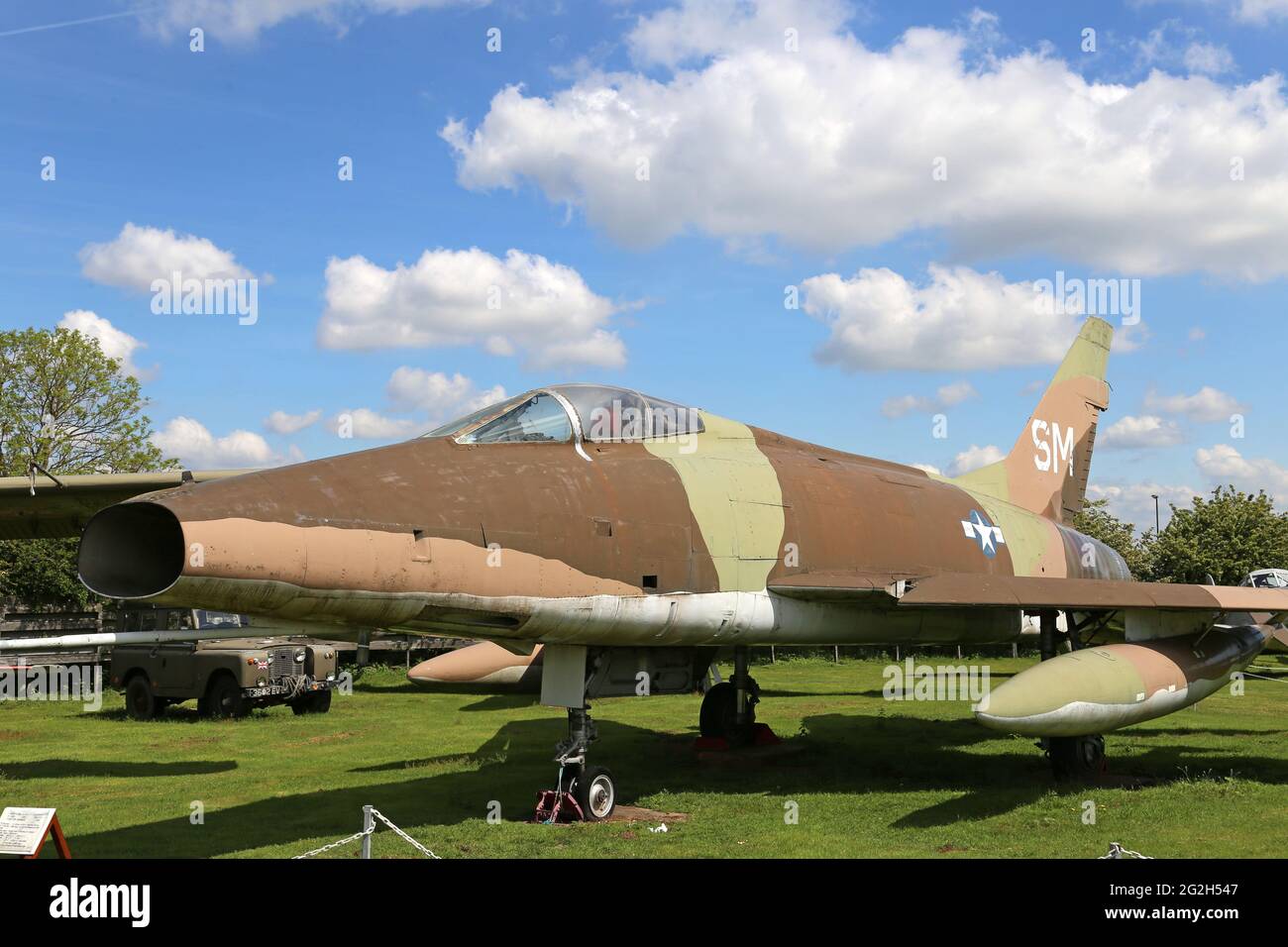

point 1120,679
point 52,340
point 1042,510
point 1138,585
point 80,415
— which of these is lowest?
point 1120,679

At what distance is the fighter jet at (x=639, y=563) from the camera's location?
6887 millimetres

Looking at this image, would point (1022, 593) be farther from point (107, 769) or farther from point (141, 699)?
point (141, 699)

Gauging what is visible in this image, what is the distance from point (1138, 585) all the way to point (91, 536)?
10007 millimetres

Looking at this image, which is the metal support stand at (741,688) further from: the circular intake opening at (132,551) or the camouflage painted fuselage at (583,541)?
the circular intake opening at (132,551)

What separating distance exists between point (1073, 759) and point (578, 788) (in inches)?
217

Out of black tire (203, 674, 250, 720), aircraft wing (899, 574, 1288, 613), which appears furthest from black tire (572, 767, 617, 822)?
black tire (203, 674, 250, 720)

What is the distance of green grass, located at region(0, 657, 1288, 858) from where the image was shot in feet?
28.3

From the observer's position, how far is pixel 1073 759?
37.3 feet

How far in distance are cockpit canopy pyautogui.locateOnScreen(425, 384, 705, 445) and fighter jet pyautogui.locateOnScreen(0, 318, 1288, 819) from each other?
0.02 meters

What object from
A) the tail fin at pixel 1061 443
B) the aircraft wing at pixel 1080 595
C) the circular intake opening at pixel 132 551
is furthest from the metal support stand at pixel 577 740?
the tail fin at pixel 1061 443
